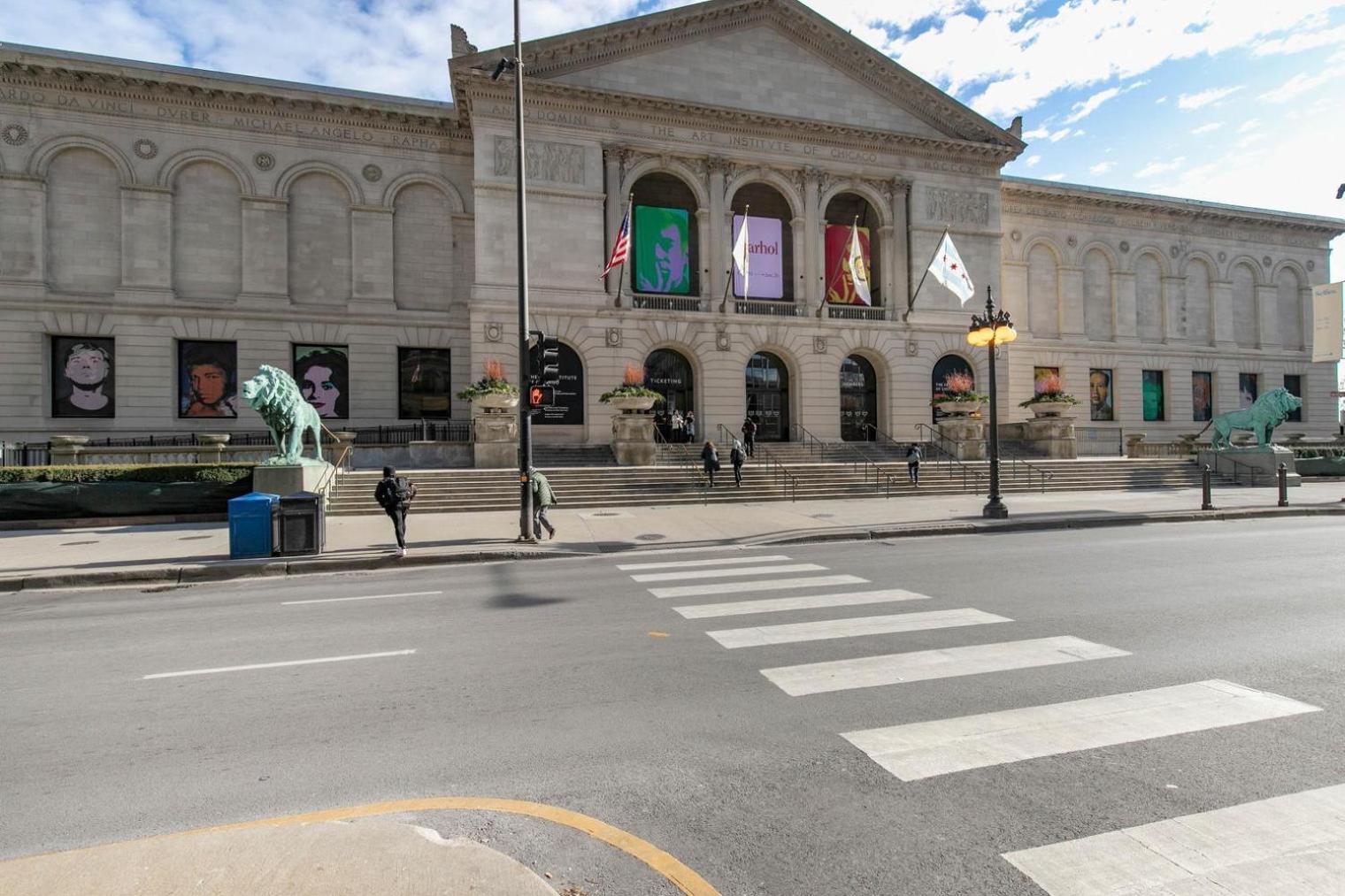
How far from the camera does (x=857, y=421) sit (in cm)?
3538

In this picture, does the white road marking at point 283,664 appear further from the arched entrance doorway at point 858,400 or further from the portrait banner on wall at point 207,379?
the arched entrance doorway at point 858,400

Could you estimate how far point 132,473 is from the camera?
56.1 ft

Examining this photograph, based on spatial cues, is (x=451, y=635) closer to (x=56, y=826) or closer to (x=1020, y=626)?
(x=56, y=826)

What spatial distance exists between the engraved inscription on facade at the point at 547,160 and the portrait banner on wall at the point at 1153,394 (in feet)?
121

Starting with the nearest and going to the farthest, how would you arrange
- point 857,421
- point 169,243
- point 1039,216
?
point 169,243
point 857,421
point 1039,216

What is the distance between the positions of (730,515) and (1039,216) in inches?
1375

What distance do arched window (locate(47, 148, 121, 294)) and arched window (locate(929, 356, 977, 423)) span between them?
37741 millimetres

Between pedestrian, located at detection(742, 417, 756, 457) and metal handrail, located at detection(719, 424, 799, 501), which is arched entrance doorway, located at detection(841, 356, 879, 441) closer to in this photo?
metal handrail, located at detection(719, 424, 799, 501)

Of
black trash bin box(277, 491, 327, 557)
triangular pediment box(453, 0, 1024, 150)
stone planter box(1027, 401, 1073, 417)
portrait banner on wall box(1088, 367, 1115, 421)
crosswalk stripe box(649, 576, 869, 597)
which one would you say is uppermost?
triangular pediment box(453, 0, 1024, 150)

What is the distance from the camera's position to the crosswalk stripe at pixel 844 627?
6.28 metres

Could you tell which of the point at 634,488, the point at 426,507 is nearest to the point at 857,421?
the point at 634,488

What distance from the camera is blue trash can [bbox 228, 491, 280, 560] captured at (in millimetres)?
11648

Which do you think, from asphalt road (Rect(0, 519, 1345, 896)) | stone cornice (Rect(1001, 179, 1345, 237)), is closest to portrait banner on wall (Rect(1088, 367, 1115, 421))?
stone cornice (Rect(1001, 179, 1345, 237))

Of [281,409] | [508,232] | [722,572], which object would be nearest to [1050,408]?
[508,232]
